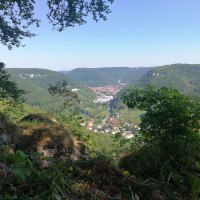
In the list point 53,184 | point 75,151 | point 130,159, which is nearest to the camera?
point 53,184

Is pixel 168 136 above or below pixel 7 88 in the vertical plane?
below

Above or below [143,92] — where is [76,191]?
below

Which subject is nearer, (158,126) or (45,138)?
(158,126)

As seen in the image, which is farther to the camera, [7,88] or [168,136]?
[7,88]

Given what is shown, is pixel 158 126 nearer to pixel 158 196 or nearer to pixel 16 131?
pixel 158 196

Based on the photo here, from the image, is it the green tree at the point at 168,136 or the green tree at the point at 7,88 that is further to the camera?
the green tree at the point at 7,88

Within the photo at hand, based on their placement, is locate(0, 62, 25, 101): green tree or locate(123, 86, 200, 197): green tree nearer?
locate(123, 86, 200, 197): green tree

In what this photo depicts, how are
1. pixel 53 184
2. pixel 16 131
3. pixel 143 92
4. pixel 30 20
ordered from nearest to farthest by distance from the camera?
1. pixel 53 184
2. pixel 143 92
3. pixel 16 131
4. pixel 30 20

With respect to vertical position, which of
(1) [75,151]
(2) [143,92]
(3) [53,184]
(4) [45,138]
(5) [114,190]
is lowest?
(1) [75,151]

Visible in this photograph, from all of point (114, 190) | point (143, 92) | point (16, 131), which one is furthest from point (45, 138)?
point (114, 190)
